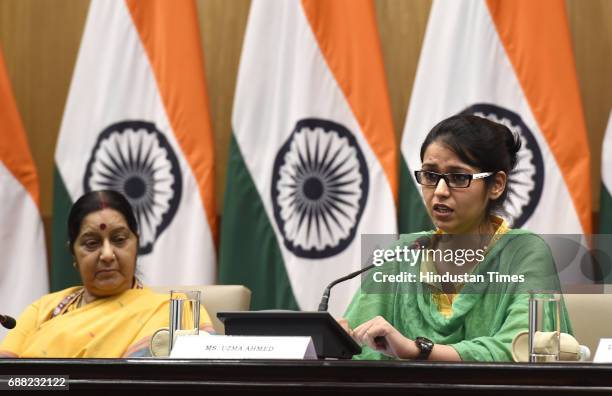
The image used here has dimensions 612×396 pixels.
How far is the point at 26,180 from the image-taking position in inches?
172

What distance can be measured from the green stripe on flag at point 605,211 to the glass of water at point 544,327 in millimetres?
2015

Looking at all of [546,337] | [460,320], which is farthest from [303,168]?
[546,337]

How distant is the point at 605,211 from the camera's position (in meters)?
4.00

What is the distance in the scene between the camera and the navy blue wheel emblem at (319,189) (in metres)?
4.11

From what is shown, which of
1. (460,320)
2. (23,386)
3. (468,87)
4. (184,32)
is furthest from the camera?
(184,32)

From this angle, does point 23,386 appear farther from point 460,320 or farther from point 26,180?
point 26,180

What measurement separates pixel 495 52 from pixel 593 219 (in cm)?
84

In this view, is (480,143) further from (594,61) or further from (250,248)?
(594,61)

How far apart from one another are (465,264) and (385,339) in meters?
0.39

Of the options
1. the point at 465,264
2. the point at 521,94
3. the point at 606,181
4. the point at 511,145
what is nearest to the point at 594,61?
the point at 521,94

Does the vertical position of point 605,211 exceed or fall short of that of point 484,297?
it exceeds it

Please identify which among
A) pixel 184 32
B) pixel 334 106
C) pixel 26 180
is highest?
pixel 184 32

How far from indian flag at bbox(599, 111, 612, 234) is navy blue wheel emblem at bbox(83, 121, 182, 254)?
1728 millimetres
